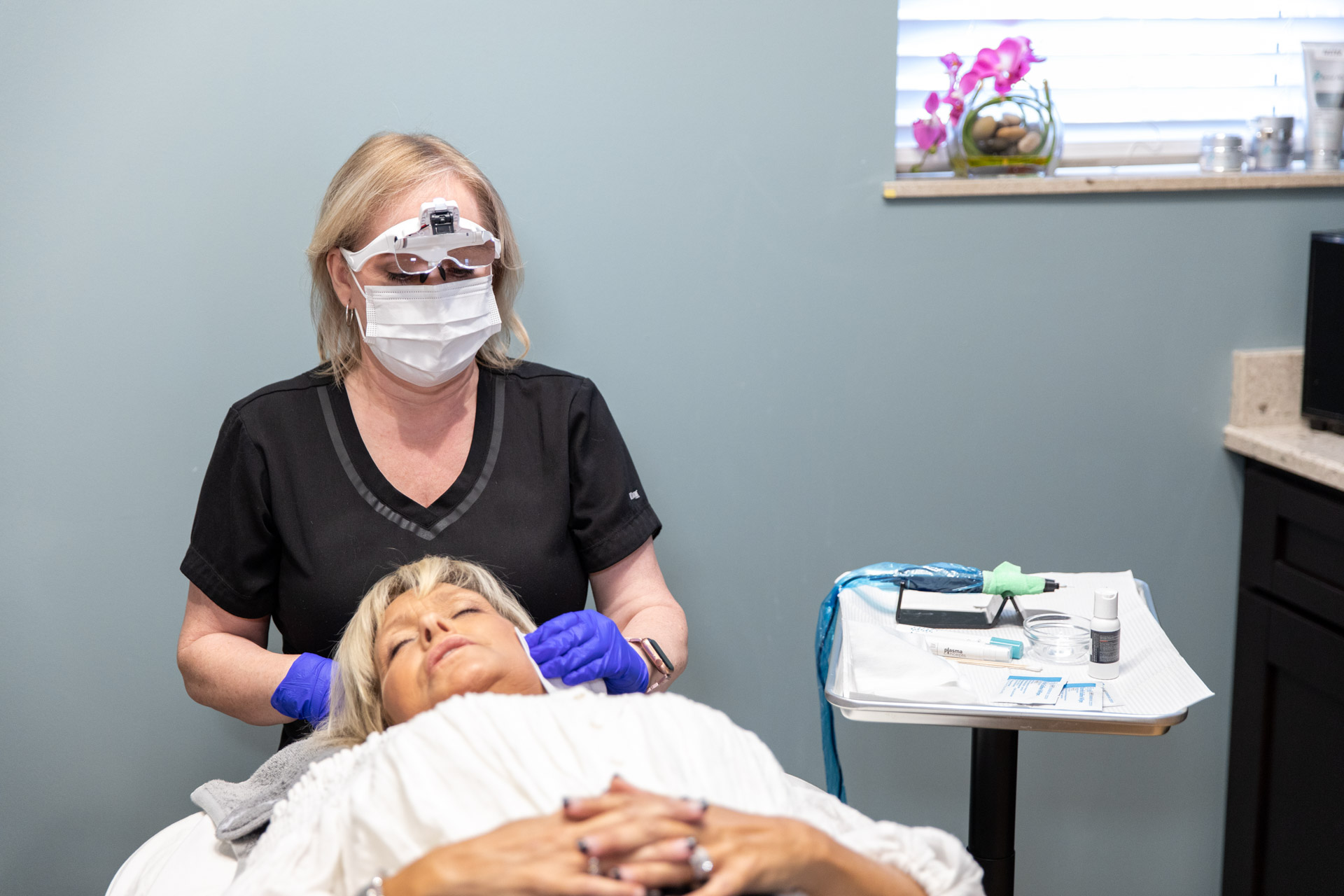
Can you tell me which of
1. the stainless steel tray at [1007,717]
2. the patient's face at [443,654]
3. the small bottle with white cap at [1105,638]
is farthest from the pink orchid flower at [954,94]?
the patient's face at [443,654]

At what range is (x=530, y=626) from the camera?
1384 mm

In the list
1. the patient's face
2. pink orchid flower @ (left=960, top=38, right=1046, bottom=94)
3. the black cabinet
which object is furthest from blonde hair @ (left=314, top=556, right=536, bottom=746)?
the black cabinet

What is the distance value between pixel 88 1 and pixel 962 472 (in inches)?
64.8

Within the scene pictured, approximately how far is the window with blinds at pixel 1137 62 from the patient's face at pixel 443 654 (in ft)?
3.93

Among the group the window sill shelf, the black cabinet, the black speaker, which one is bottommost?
the black cabinet

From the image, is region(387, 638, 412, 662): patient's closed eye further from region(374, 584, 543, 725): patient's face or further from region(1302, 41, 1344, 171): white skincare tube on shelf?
region(1302, 41, 1344, 171): white skincare tube on shelf

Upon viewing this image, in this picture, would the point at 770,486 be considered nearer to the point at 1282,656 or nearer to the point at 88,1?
the point at 1282,656

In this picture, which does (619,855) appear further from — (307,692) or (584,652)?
(307,692)

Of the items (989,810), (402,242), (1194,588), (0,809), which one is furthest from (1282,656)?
(0,809)

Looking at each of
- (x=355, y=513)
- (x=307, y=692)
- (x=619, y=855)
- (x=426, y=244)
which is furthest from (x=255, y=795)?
(x=426, y=244)

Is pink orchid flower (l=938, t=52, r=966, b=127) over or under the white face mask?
over

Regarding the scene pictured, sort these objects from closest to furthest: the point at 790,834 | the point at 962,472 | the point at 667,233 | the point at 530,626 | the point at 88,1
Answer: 1. the point at 790,834
2. the point at 530,626
3. the point at 88,1
4. the point at 667,233
5. the point at 962,472

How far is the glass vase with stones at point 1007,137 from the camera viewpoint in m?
1.85

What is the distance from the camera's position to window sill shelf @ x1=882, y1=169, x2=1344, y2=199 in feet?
6.00
